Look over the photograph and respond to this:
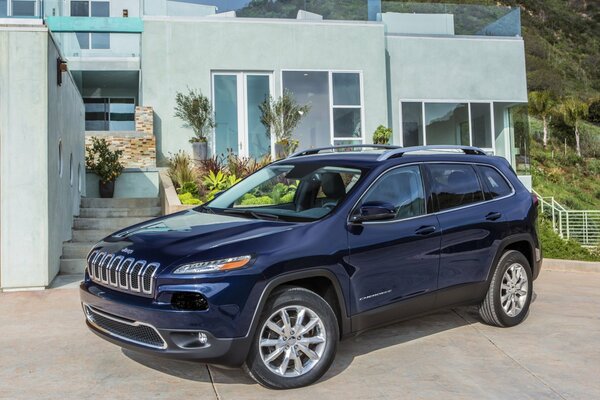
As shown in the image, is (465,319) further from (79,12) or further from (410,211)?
(79,12)

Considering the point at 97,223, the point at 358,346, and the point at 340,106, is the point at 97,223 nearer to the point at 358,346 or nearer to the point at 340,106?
the point at 358,346

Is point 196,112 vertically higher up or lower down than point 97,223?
higher up

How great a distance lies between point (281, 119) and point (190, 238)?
471 inches

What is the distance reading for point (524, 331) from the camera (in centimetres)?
557

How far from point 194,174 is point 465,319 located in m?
8.35

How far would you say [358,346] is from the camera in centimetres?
505

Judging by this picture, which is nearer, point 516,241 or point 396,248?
point 396,248

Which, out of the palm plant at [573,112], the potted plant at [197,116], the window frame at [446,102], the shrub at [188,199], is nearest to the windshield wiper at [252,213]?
the shrub at [188,199]

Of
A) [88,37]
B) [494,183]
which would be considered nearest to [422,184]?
[494,183]

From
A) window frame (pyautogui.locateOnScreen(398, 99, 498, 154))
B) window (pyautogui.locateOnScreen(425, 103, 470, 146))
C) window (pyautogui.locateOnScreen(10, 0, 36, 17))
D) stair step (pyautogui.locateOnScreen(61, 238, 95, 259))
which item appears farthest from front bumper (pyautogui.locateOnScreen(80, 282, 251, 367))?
window (pyautogui.locateOnScreen(425, 103, 470, 146))

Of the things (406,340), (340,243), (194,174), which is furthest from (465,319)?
(194,174)

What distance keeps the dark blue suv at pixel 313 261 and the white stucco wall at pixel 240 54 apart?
35.5ft

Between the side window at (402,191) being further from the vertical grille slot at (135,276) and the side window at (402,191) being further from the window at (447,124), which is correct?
the window at (447,124)

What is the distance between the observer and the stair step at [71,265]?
8523 millimetres
